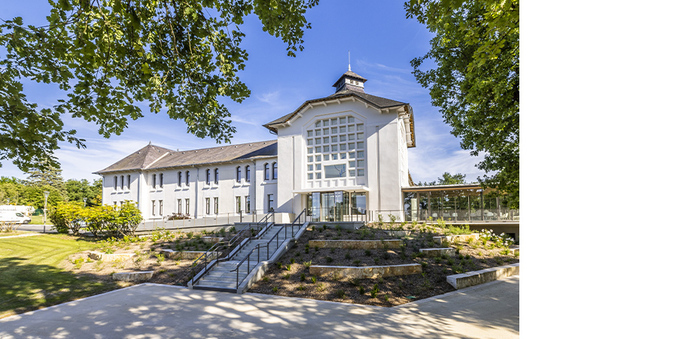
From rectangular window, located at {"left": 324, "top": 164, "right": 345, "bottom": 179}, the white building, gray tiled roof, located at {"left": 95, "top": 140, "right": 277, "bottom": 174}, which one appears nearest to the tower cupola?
the white building

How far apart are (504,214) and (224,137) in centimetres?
2177

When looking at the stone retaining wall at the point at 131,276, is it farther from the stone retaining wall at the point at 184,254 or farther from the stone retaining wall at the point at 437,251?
the stone retaining wall at the point at 437,251

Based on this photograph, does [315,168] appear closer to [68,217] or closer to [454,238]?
[454,238]

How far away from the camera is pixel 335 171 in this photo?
26.9 m

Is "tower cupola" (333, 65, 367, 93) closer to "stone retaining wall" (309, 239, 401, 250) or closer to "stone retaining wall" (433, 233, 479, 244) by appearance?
"stone retaining wall" (433, 233, 479, 244)

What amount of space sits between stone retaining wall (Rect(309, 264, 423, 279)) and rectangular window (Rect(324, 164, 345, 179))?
15122mm

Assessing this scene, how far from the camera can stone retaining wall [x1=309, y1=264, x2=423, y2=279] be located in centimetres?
1141

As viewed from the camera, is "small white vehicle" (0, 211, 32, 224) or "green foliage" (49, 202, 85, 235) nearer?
"green foliage" (49, 202, 85, 235)

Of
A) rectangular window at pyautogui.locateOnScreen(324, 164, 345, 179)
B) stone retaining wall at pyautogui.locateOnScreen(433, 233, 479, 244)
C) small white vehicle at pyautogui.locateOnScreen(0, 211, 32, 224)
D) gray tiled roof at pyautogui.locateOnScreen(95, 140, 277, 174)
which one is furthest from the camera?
small white vehicle at pyautogui.locateOnScreen(0, 211, 32, 224)

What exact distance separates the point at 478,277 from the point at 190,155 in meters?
33.8

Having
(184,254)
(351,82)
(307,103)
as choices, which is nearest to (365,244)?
(184,254)
